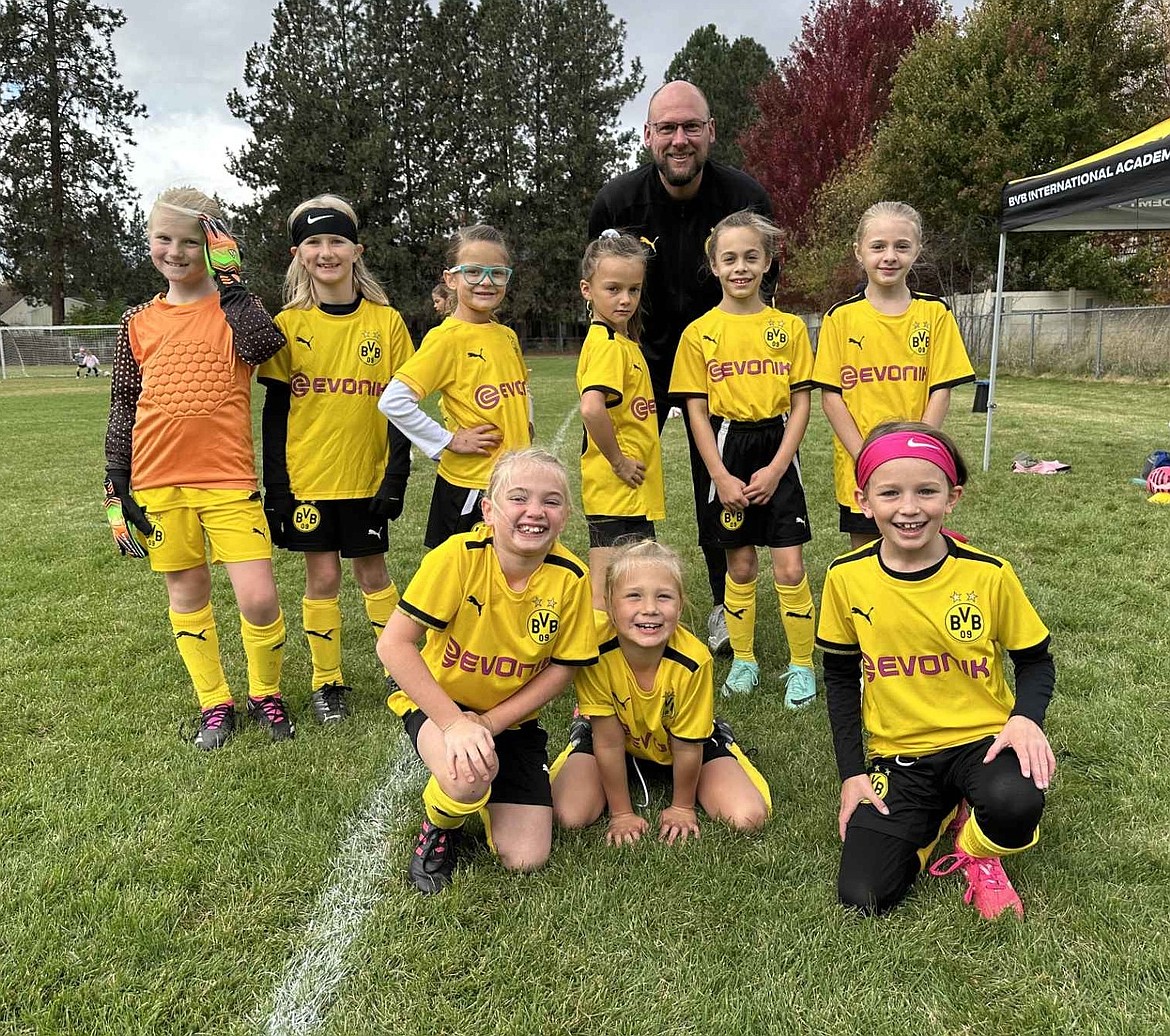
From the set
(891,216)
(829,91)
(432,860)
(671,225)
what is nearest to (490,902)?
(432,860)

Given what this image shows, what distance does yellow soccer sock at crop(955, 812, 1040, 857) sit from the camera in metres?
2.23

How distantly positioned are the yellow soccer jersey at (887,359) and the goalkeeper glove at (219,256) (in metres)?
2.44

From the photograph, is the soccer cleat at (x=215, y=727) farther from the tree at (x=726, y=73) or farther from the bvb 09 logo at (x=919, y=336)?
the tree at (x=726, y=73)

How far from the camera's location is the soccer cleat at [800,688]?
3629mm

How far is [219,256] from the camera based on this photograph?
3.24 meters

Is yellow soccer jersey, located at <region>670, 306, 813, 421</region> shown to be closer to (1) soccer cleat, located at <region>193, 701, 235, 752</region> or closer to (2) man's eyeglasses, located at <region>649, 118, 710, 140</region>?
(2) man's eyeglasses, located at <region>649, 118, 710, 140</region>

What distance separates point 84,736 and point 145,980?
1655mm

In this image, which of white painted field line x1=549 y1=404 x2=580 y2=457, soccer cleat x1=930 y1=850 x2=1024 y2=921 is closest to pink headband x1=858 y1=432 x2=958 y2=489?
soccer cleat x1=930 y1=850 x2=1024 y2=921

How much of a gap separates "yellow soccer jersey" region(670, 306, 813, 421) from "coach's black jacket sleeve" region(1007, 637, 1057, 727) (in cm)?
162

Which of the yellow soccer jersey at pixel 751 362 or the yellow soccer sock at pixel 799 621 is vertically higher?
the yellow soccer jersey at pixel 751 362

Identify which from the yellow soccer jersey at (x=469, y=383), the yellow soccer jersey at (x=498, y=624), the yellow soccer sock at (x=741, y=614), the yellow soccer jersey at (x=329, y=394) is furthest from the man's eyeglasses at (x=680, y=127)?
the yellow soccer jersey at (x=498, y=624)

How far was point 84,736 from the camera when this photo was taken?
132 inches

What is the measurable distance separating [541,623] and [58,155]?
1937 inches

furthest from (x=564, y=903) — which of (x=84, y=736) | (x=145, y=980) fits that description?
(x=84, y=736)
